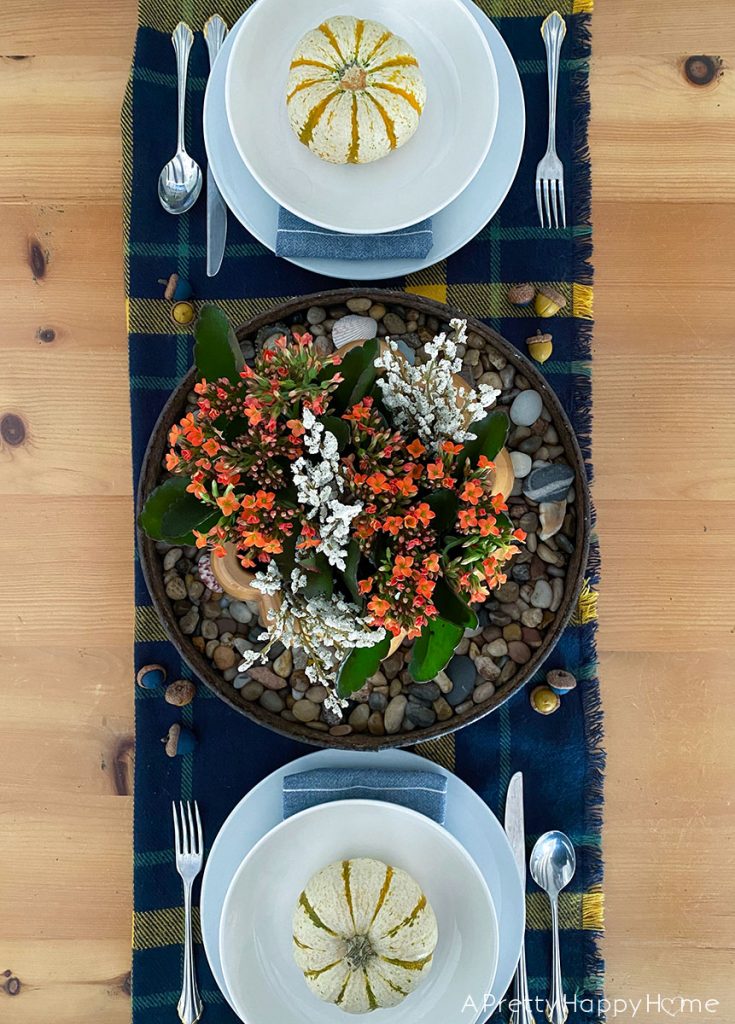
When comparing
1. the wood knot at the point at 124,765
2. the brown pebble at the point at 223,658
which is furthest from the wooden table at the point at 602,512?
the brown pebble at the point at 223,658

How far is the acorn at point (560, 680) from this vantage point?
97 cm

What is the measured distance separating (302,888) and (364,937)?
101mm

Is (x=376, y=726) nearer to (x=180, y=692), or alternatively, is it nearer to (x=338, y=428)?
(x=180, y=692)

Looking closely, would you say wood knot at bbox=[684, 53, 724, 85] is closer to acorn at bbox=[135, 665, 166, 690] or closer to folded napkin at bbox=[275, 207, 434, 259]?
folded napkin at bbox=[275, 207, 434, 259]

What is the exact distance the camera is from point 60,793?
1.05 m

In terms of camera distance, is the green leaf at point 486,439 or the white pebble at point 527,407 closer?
the green leaf at point 486,439

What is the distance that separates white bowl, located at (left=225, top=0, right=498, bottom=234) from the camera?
88 centimetres

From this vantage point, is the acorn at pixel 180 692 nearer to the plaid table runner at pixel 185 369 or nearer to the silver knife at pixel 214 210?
the plaid table runner at pixel 185 369

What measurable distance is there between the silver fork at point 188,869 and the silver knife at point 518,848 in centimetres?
40

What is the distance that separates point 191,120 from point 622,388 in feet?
2.27

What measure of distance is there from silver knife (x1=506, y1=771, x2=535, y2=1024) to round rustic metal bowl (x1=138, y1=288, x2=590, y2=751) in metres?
0.18

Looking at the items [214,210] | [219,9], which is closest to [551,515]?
[214,210]

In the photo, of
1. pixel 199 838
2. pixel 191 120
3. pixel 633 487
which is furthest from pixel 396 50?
A: pixel 199 838

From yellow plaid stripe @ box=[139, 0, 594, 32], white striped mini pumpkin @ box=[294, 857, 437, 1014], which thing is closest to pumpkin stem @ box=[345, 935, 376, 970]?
white striped mini pumpkin @ box=[294, 857, 437, 1014]
